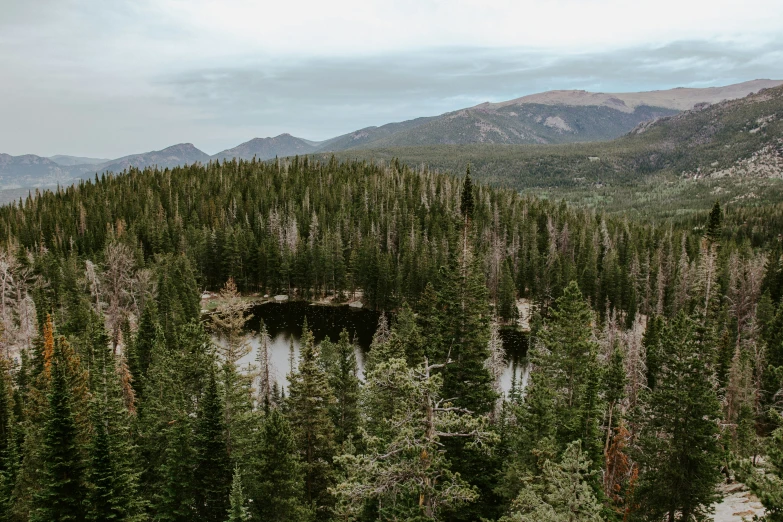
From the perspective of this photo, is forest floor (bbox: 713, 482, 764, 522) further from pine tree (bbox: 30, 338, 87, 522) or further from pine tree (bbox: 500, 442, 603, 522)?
pine tree (bbox: 30, 338, 87, 522)

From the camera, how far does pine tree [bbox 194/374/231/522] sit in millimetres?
28969

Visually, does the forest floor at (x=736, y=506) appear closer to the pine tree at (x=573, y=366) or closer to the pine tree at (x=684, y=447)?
the pine tree at (x=684, y=447)

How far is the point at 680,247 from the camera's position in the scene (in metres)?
117

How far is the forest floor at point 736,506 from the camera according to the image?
3195 cm

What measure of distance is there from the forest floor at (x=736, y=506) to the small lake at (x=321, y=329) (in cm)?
3232

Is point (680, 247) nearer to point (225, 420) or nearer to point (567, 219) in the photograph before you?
point (567, 219)

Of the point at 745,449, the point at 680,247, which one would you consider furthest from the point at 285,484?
the point at 680,247

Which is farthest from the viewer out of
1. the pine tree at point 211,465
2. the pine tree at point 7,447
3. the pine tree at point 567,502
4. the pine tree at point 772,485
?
the pine tree at point 7,447

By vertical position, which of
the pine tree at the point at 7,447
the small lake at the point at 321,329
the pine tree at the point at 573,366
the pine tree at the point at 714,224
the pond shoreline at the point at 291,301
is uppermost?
the pine tree at the point at 714,224

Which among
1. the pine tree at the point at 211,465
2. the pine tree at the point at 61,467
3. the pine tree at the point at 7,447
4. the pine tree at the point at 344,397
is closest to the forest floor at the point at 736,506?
the pine tree at the point at 344,397

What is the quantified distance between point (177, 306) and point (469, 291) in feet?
174

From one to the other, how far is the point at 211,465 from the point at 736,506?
32687 millimetres

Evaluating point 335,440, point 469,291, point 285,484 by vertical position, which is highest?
point 469,291

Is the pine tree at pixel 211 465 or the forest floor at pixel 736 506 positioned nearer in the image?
the pine tree at pixel 211 465
